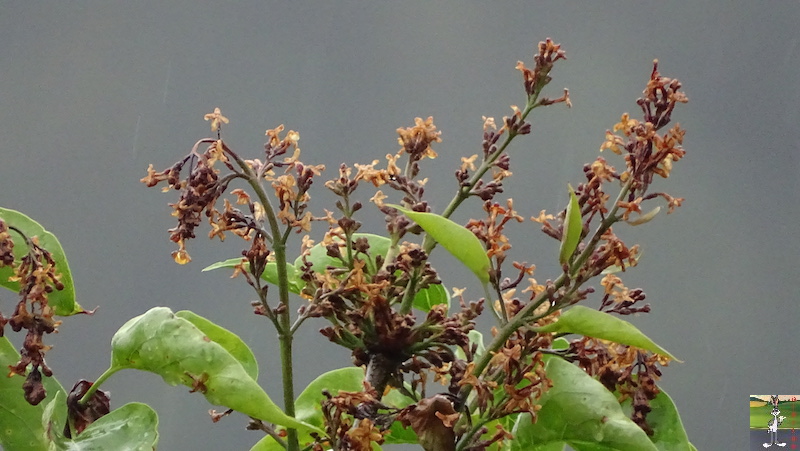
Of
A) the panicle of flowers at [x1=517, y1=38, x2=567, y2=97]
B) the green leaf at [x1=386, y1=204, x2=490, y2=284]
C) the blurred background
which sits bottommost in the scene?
the green leaf at [x1=386, y1=204, x2=490, y2=284]

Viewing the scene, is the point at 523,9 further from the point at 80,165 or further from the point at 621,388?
the point at 621,388

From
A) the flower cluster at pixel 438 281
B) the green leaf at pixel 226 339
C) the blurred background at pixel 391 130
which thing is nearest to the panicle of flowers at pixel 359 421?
the flower cluster at pixel 438 281

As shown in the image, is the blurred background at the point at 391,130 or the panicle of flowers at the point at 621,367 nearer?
the panicle of flowers at the point at 621,367

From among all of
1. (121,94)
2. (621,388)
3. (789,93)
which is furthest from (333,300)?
(789,93)

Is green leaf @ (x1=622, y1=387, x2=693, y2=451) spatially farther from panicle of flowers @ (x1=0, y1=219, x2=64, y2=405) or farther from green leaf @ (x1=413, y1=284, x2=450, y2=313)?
panicle of flowers @ (x1=0, y1=219, x2=64, y2=405)

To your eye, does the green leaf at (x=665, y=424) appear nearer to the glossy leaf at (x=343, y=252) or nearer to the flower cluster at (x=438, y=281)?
the flower cluster at (x=438, y=281)

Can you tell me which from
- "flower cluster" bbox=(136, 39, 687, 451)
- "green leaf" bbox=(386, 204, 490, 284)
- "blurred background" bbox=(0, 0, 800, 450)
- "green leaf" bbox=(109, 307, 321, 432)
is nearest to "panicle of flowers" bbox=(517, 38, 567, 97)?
"flower cluster" bbox=(136, 39, 687, 451)
